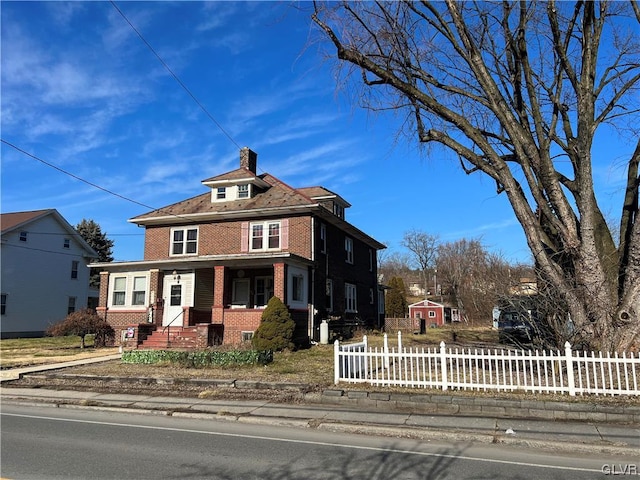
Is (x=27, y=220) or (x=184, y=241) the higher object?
(x=27, y=220)

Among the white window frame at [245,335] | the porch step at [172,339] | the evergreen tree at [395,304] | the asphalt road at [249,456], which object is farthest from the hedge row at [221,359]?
the evergreen tree at [395,304]

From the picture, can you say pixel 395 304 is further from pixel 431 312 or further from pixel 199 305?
pixel 199 305

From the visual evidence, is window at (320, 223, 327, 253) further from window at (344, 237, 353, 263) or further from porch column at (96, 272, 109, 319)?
porch column at (96, 272, 109, 319)

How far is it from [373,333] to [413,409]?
1986cm

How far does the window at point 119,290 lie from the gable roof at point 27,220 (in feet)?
47.6

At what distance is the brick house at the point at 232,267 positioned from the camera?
21.0 metres

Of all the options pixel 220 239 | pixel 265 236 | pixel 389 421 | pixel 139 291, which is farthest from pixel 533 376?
pixel 139 291

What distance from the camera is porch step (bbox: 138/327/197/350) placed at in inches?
818

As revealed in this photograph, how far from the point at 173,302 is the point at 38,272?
59.4ft

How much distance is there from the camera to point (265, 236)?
24609mm

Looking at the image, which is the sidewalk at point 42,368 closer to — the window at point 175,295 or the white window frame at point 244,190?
the window at point 175,295

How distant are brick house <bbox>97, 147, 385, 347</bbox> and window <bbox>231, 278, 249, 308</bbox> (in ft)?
0.17

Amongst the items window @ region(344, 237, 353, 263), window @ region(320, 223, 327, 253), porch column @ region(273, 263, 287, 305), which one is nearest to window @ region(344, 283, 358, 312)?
window @ region(344, 237, 353, 263)

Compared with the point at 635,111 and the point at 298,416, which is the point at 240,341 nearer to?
the point at 298,416
